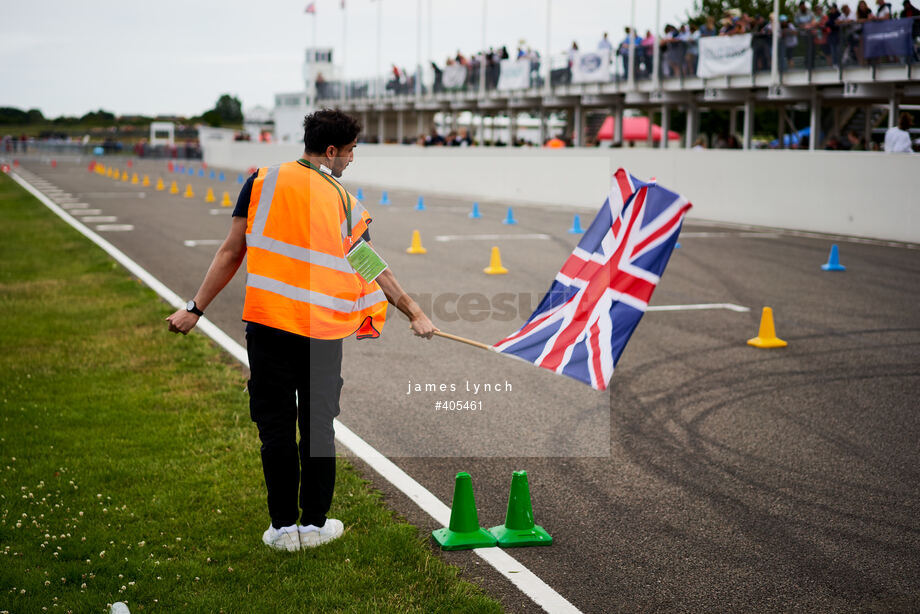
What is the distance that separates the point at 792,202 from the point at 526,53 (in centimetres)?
2160

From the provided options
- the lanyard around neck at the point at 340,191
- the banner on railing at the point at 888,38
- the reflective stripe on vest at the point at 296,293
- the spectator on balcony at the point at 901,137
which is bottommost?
the reflective stripe on vest at the point at 296,293

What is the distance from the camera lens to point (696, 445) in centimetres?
614

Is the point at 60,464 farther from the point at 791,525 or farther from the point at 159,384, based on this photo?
the point at 791,525

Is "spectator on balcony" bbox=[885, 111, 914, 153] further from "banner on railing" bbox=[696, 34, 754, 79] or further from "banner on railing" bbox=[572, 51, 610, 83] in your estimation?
"banner on railing" bbox=[572, 51, 610, 83]

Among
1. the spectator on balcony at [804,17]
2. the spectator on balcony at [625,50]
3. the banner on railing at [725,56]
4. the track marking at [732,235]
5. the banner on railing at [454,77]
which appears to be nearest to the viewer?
the track marking at [732,235]

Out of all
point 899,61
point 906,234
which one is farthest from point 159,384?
point 899,61

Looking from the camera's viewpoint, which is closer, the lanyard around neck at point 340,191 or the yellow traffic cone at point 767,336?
the lanyard around neck at point 340,191

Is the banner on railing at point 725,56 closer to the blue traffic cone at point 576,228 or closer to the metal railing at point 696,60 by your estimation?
the metal railing at point 696,60

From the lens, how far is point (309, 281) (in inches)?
167

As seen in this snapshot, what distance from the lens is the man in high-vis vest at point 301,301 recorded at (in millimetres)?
4184

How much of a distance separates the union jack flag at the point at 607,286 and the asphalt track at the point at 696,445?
88cm

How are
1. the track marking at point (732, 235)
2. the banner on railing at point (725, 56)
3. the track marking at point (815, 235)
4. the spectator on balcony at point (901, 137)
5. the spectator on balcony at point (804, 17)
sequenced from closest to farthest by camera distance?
1. the track marking at point (815, 235)
2. the spectator on balcony at point (901, 137)
3. the track marking at point (732, 235)
4. the spectator on balcony at point (804, 17)
5. the banner on railing at point (725, 56)

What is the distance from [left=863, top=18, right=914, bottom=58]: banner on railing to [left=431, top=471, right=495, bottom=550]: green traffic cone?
19967 mm

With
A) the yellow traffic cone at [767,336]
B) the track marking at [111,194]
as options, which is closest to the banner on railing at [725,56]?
the track marking at [111,194]
